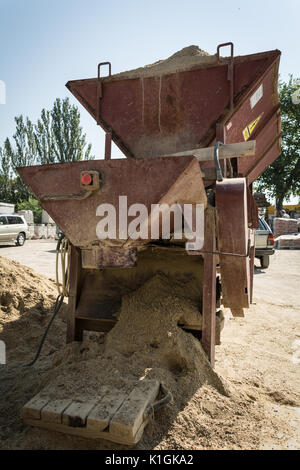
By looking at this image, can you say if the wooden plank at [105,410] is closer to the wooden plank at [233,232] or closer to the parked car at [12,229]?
the wooden plank at [233,232]

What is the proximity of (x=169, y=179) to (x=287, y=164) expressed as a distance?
2286 cm

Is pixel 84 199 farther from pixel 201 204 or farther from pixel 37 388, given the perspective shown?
pixel 37 388

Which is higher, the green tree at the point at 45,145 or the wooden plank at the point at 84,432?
the green tree at the point at 45,145

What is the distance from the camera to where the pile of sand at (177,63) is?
116 inches

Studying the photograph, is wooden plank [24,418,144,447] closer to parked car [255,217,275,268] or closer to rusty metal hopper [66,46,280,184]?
rusty metal hopper [66,46,280,184]

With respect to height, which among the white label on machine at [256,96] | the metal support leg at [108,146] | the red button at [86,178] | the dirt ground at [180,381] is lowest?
the dirt ground at [180,381]

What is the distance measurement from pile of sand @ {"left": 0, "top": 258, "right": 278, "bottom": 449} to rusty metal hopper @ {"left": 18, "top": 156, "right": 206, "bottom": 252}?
0.73 m

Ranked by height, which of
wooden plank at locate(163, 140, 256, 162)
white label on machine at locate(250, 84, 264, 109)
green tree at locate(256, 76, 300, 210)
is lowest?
wooden plank at locate(163, 140, 256, 162)

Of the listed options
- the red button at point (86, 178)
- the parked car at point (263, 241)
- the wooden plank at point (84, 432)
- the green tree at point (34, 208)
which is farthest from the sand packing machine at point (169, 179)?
the green tree at point (34, 208)

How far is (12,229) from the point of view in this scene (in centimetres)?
1387

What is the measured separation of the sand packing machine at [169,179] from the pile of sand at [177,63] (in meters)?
0.02

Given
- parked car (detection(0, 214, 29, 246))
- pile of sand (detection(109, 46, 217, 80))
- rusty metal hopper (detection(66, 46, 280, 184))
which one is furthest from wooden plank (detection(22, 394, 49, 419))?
parked car (detection(0, 214, 29, 246))

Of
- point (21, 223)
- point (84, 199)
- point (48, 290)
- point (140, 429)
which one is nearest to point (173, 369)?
point (140, 429)

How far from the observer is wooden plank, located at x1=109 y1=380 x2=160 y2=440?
5.29 feet
